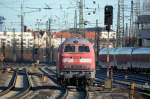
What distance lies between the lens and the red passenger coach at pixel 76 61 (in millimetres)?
31641

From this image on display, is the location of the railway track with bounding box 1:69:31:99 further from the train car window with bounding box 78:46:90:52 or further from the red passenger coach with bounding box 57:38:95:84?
the train car window with bounding box 78:46:90:52

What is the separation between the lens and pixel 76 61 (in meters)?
31.7

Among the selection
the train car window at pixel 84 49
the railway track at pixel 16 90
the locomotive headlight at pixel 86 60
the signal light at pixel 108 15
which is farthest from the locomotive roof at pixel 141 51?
the signal light at pixel 108 15

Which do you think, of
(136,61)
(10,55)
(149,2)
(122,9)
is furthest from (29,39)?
(136,61)

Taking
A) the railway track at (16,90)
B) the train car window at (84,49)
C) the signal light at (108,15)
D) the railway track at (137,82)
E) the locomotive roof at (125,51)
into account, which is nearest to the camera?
the railway track at (16,90)

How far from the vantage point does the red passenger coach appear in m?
31.6

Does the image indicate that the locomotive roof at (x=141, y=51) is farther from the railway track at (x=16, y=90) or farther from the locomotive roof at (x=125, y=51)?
the railway track at (x=16, y=90)

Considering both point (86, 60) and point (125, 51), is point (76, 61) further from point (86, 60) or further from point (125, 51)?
point (125, 51)

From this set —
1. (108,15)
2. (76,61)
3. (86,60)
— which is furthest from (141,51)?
(108,15)

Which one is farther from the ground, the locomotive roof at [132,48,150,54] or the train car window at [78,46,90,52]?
the train car window at [78,46,90,52]

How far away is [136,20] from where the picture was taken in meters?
98.9

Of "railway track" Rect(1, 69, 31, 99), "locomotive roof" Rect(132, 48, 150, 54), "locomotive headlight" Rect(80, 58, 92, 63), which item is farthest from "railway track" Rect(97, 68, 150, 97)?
"locomotive roof" Rect(132, 48, 150, 54)

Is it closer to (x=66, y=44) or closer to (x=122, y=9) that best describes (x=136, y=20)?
(x=122, y=9)

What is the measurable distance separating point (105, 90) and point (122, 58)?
3853 cm
